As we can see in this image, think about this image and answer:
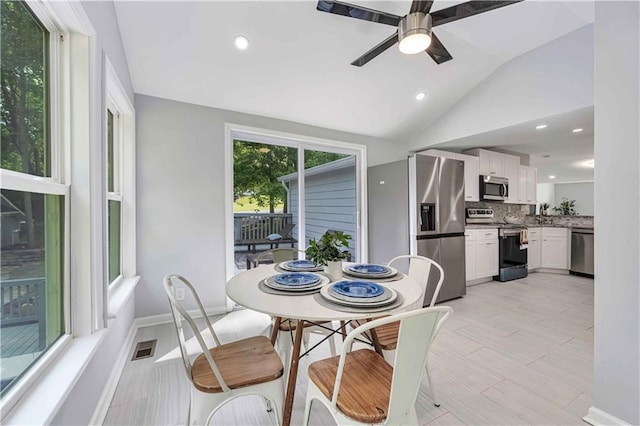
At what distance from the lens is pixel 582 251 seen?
182 inches

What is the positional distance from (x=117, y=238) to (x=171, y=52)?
5.63ft

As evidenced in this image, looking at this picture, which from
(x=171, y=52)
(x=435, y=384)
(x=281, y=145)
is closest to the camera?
(x=435, y=384)

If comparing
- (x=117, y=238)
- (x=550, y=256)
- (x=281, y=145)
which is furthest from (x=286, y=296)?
(x=550, y=256)

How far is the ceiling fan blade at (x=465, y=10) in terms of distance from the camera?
1.65 m

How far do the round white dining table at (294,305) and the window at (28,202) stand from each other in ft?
2.51

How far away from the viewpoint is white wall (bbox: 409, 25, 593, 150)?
2.68 m

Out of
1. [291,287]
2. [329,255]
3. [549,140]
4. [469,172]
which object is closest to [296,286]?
[291,287]

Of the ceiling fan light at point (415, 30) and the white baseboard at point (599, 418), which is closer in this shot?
the white baseboard at point (599, 418)

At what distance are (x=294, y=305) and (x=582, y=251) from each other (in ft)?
18.9

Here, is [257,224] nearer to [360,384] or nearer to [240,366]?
[240,366]

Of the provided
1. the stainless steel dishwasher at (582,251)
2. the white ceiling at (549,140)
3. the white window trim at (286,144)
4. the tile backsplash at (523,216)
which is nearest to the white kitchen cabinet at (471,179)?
the white ceiling at (549,140)

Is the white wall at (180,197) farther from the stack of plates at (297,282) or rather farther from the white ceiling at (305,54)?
the stack of plates at (297,282)

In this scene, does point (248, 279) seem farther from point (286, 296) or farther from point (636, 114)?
point (636, 114)

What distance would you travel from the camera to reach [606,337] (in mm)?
1488
